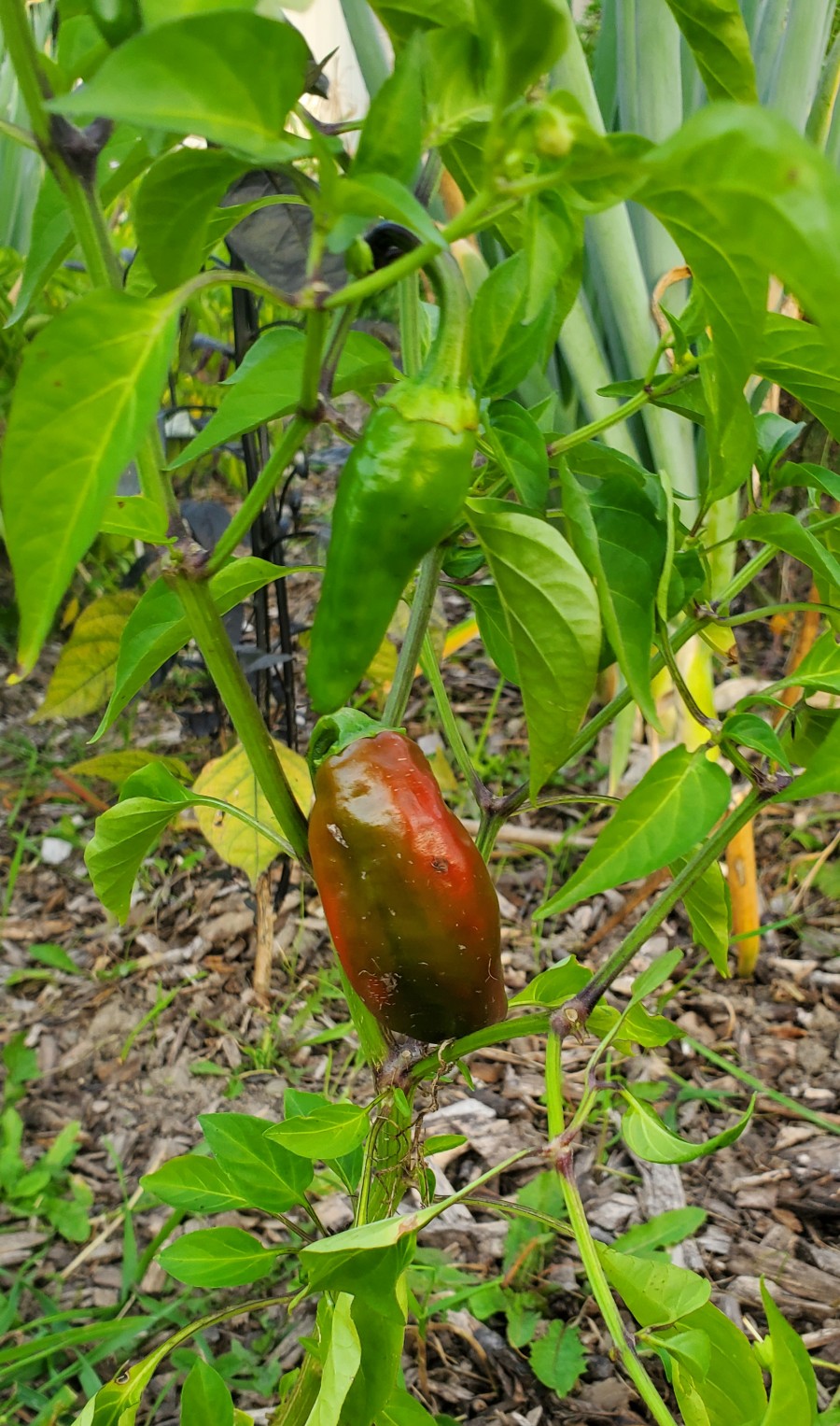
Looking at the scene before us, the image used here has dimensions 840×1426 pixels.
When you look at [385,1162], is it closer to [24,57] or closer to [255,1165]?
[255,1165]

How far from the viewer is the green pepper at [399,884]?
486 millimetres

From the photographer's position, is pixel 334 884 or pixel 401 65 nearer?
pixel 401 65

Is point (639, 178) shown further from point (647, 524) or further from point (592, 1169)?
point (592, 1169)

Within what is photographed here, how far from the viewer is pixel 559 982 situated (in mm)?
542

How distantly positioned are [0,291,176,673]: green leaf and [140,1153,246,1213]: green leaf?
0.43 metres

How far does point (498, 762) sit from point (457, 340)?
1.21 meters

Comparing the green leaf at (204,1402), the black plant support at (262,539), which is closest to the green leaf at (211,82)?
the green leaf at (204,1402)

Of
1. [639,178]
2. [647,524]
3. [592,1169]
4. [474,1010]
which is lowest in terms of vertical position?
[592,1169]

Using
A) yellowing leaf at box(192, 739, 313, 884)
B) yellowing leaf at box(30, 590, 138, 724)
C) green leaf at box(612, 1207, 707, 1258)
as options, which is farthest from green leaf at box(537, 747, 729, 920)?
yellowing leaf at box(30, 590, 138, 724)

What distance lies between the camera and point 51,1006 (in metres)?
1.28

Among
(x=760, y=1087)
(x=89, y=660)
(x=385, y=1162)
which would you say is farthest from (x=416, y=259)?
(x=89, y=660)

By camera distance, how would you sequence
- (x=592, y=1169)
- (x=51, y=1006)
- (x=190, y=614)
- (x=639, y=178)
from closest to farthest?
(x=639, y=178), (x=190, y=614), (x=592, y=1169), (x=51, y=1006)

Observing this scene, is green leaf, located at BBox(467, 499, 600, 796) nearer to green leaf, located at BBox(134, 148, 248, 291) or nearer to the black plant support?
green leaf, located at BBox(134, 148, 248, 291)

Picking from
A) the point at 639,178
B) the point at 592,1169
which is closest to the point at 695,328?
the point at 639,178
